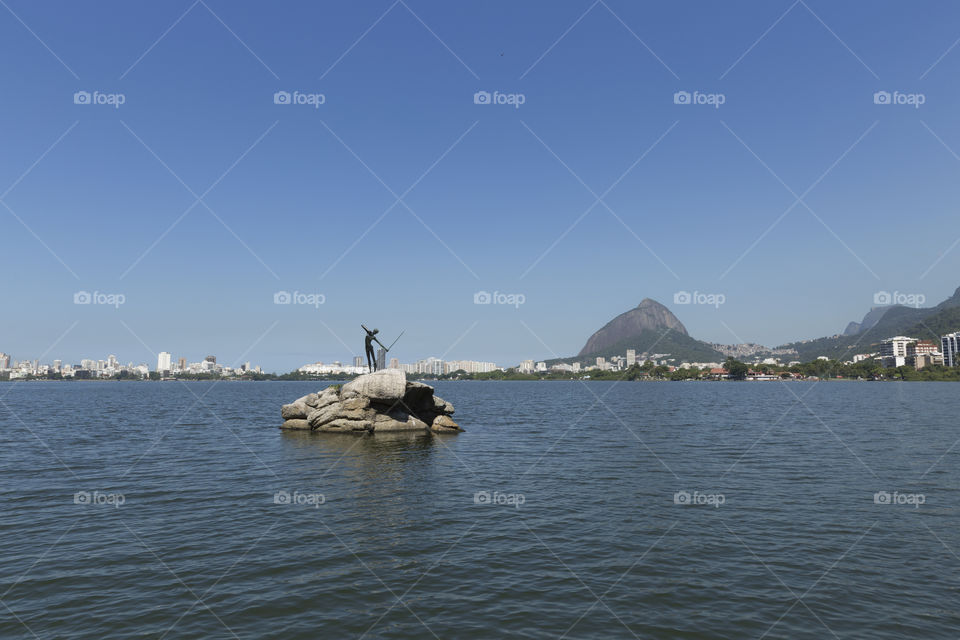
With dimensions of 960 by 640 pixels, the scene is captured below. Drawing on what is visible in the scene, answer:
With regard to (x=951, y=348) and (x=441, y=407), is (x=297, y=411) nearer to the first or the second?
(x=441, y=407)

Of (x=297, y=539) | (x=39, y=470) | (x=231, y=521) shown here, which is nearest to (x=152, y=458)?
(x=39, y=470)

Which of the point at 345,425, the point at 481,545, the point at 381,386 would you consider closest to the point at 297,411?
the point at 345,425

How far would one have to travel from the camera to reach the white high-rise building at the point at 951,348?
18138 cm

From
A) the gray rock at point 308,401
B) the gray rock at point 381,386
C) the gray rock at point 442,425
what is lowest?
the gray rock at point 442,425

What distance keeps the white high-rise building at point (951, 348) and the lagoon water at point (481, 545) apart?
211 metres

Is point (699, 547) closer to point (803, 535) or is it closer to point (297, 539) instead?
point (803, 535)

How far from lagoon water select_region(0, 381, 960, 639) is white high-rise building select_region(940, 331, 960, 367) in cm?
21147

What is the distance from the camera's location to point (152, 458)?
28578 millimetres

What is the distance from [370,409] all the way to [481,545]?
29.7m

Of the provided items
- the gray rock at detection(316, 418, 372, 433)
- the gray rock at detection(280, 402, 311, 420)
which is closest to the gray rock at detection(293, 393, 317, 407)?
the gray rock at detection(280, 402, 311, 420)

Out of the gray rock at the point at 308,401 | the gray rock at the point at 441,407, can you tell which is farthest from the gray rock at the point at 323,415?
the gray rock at the point at 441,407

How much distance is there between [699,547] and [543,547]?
4.54 m

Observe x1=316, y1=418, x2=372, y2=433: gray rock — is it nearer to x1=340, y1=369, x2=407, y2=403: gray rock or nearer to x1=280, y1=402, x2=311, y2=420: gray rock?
x1=340, y1=369, x2=407, y2=403: gray rock

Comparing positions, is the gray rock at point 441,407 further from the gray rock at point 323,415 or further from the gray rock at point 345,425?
the gray rock at point 323,415
